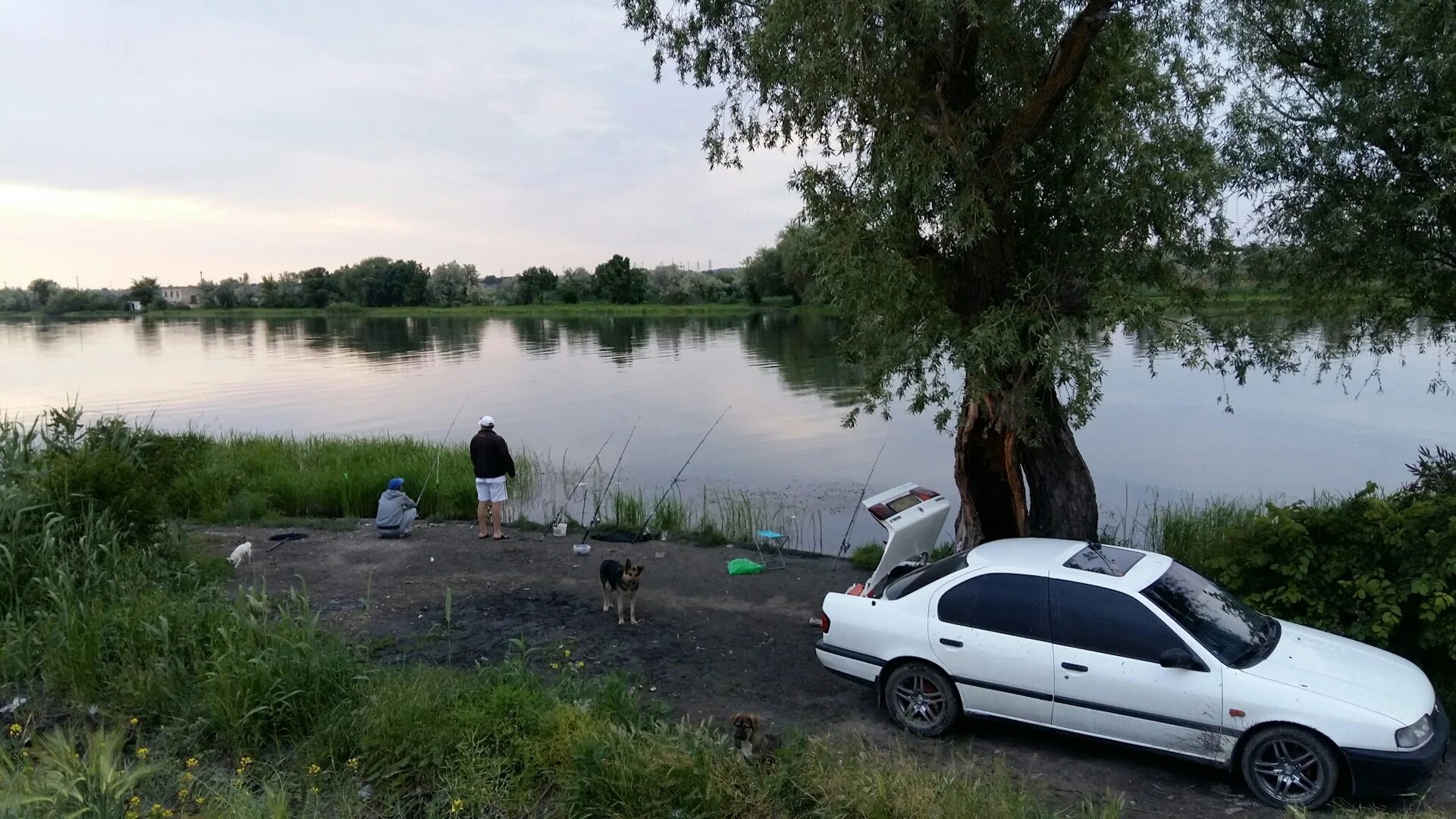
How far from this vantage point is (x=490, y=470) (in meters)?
13.6

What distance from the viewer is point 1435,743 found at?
5.91 meters

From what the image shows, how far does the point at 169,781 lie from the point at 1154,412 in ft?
89.6

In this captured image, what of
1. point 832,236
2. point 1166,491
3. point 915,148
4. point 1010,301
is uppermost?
point 915,148

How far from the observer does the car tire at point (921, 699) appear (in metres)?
7.11

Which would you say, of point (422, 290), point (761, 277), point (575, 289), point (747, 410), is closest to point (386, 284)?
point (422, 290)

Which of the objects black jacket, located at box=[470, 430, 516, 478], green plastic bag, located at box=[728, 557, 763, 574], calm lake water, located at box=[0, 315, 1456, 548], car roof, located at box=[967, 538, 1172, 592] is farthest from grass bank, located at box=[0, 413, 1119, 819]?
calm lake water, located at box=[0, 315, 1456, 548]

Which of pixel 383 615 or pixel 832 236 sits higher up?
pixel 832 236

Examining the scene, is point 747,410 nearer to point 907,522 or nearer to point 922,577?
point 907,522

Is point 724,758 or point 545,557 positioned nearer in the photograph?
point 724,758

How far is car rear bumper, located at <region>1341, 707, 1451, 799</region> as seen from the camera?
5660 mm

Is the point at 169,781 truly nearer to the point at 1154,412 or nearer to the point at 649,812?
the point at 649,812

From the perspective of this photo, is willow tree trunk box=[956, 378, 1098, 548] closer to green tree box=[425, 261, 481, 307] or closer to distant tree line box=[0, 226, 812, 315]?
distant tree line box=[0, 226, 812, 315]

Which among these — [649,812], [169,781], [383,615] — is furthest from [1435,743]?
[383,615]

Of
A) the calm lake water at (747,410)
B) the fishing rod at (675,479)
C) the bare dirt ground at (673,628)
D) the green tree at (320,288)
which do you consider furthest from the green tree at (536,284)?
the bare dirt ground at (673,628)
